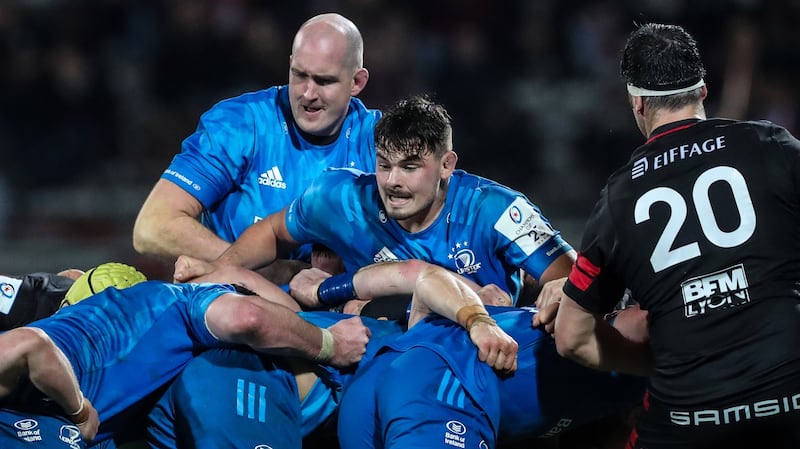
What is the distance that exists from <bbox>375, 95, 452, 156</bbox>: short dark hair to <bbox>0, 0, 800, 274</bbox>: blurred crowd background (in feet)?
15.5

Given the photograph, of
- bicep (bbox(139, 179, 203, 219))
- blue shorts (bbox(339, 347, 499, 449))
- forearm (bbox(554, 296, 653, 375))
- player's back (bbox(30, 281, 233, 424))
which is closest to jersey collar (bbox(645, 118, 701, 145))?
forearm (bbox(554, 296, 653, 375))

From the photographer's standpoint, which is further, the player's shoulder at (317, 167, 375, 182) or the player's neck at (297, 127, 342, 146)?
the player's neck at (297, 127, 342, 146)

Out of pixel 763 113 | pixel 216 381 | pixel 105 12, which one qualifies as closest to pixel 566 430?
pixel 216 381

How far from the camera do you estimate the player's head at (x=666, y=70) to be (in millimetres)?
3895

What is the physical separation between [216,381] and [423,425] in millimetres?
873

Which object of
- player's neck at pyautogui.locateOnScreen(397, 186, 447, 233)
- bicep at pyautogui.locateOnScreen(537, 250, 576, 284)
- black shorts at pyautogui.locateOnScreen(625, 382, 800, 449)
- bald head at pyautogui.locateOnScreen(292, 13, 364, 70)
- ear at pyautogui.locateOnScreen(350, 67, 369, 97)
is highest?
bald head at pyautogui.locateOnScreen(292, 13, 364, 70)

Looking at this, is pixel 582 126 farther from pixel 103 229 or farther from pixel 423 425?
pixel 423 425

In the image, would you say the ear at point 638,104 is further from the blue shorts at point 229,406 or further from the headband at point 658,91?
the blue shorts at point 229,406

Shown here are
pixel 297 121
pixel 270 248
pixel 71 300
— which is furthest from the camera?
pixel 297 121

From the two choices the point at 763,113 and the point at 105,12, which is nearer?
the point at 763,113

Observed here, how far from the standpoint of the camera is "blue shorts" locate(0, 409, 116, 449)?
4074 millimetres

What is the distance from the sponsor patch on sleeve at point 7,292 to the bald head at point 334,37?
176cm

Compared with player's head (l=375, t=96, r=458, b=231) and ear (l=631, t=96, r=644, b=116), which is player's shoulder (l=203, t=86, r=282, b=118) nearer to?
player's head (l=375, t=96, r=458, b=231)

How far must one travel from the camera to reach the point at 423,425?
12.8 feet
